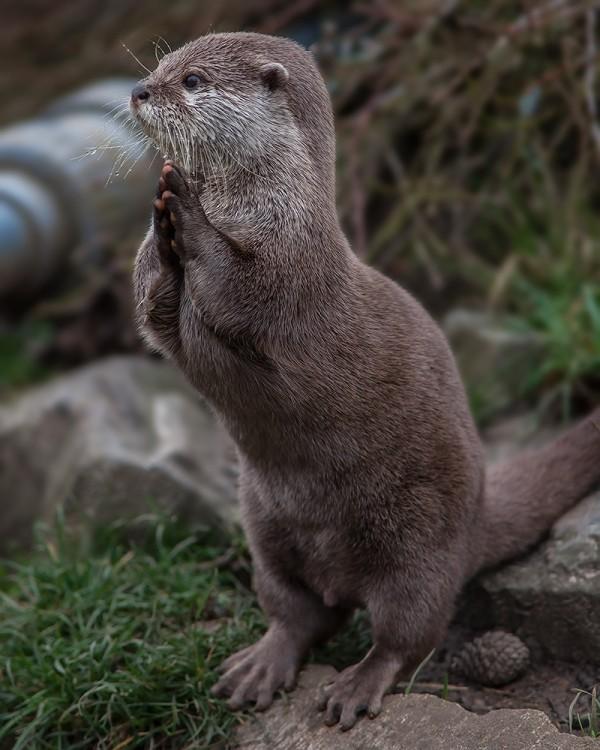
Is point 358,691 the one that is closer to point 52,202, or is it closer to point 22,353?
point 22,353

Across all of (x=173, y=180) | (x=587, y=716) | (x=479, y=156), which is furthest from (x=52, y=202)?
(x=587, y=716)

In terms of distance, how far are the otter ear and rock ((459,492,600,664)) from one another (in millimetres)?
1310

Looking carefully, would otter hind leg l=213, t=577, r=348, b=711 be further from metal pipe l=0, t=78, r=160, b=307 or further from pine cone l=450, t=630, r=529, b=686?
metal pipe l=0, t=78, r=160, b=307

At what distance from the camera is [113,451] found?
350 cm

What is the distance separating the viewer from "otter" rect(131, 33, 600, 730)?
88.9 inches

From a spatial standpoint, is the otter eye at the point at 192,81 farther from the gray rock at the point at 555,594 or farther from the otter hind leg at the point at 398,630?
the gray rock at the point at 555,594

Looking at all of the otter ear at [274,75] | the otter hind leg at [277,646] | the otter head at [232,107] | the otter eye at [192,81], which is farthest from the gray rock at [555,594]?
the otter eye at [192,81]

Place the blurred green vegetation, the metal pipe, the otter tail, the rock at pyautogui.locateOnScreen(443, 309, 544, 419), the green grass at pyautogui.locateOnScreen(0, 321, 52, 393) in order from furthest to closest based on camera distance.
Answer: the metal pipe, the green grass at pyautogui.locateOnScreen(0, 321, 52, 393), the blurred green vegetation, the rock at pyautogui.locateOnScreen(443, 309, 544, 419), the otter tail

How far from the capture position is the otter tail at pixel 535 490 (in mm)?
2691

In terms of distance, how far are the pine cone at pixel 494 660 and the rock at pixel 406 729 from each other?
0.26m

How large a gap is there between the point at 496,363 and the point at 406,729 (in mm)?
2033

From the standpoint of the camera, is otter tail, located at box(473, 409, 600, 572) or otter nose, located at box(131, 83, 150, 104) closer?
otter nose, located at box(131, 83, 150, 104)

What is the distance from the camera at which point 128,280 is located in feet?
16.4

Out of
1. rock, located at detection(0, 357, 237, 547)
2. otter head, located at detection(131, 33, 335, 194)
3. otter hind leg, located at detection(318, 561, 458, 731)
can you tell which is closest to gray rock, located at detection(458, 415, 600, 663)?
otter hind leg, located at detection(318, 561, 458, 731)
